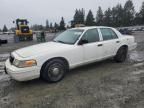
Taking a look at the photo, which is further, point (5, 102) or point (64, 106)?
point (5, 102)

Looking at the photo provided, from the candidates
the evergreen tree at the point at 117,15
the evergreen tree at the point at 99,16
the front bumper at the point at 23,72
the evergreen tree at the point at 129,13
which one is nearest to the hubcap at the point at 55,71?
the front bumper at the point at 23,72

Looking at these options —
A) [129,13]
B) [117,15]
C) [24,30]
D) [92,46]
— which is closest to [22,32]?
[24,30]

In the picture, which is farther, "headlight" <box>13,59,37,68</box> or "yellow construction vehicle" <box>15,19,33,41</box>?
"yellow construction vehicle" <box>15,19,33,41</box>

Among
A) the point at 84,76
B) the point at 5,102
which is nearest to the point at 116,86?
the point at 84,76

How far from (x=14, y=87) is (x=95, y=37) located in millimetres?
3080

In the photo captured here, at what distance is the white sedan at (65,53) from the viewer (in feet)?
14.2

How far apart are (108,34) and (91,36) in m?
0.88

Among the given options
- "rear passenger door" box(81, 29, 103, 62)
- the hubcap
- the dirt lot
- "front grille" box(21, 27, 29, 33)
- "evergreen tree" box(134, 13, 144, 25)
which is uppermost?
"evergreen tree" box(134, 13, 144, 25)

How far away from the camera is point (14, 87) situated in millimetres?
4621

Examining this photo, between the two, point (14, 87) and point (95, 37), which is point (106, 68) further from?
point (14, 87)

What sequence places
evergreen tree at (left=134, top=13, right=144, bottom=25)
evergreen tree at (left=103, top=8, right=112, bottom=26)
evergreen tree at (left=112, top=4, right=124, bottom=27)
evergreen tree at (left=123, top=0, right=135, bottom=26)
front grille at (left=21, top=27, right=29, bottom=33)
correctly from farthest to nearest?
evergreen tree at (left=103, top=8, right=112, bottom=26) → evergreen tree at (left=112, top=4, right=124, bottom=27) → evergreen tree at (left=123, top=0, right=135, bottom=26) → evergreen tree at (left=134, top=13, right=144, bottom=25) → front grille at (left=21, top=27, right=29, bottom=33)

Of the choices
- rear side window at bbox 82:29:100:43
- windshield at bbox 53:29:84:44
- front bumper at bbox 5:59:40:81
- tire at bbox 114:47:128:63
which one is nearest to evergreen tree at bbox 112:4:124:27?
tire at bbox 114:47:128:63

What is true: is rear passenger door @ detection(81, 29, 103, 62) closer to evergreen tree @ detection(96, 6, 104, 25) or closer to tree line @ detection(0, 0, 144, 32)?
tree line @ detection(0, 0, 144, 32)

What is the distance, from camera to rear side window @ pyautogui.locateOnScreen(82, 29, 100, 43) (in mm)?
5552
